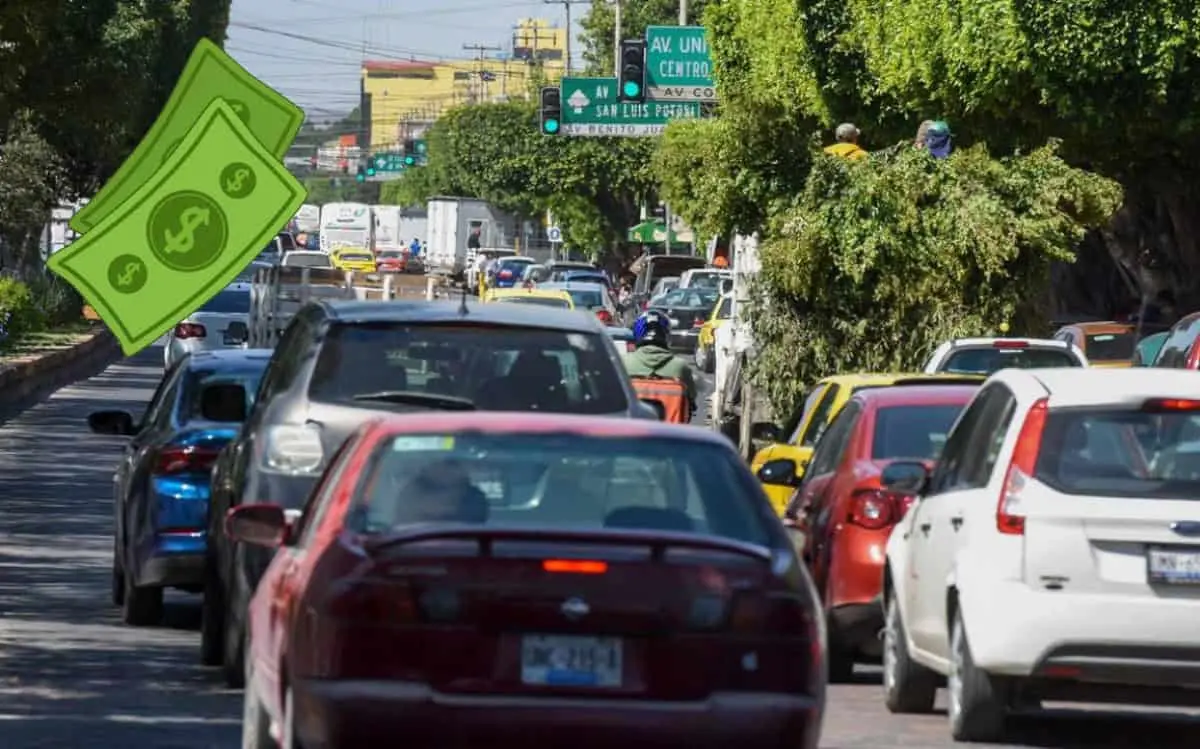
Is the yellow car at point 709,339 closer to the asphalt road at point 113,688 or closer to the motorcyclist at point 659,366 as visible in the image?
the motorcyclist at point 659,366

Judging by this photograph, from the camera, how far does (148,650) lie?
47.3 feet

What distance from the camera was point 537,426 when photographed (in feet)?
28.5

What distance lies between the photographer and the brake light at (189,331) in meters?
38.9

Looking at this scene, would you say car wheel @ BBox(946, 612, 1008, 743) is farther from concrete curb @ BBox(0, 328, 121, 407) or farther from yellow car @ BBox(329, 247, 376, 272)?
yellow car @ BBox(329, 247, 376, 272)

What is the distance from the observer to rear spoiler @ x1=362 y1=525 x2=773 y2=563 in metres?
7.95

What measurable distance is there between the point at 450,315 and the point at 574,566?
426 centimetres

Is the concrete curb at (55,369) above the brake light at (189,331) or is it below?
below

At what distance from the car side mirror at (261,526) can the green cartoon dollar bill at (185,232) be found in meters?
6.62

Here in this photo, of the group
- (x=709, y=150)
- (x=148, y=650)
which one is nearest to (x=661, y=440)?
(x=148, y=650)

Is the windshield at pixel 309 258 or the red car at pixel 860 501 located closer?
the red car at pixel 860 501

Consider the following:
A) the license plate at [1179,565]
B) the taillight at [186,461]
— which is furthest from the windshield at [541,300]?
the license plate at [1179,565]

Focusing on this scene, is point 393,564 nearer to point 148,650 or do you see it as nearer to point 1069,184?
point 148,650

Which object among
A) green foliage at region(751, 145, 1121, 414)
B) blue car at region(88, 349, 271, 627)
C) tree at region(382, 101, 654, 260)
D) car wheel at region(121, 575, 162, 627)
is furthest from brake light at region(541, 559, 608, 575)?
tree at region(382, 101, 654, 260)

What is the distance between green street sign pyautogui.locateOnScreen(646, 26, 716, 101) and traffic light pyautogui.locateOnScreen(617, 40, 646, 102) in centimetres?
687
